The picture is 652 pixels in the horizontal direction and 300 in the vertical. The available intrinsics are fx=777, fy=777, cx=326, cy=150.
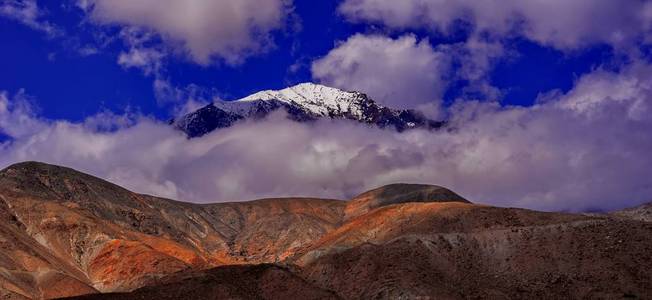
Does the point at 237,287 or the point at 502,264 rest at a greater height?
the point at 502,264

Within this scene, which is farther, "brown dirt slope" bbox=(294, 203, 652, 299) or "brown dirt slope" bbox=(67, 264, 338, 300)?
"brown dirt slope" bbox=(294, 203, 652, 299)

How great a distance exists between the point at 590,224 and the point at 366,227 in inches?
3176

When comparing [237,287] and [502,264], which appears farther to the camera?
[502,264]

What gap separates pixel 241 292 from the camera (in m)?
89.2

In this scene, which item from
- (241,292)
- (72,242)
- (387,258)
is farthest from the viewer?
(72,242)

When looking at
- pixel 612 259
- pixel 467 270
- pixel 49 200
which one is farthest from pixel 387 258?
pixel 49 200

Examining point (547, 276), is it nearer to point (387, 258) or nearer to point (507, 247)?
point (507, 247)

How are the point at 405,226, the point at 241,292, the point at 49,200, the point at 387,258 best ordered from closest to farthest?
the point at 241,292 < the point at 387,258 < the point at 405,226 < the point at 49,200

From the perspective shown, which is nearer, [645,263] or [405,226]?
[645,263]

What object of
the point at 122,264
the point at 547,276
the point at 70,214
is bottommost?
the point at 547,276

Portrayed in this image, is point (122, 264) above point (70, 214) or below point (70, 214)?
below

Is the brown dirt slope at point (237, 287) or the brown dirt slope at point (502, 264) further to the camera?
the brown dirt slope at point (502, 264)

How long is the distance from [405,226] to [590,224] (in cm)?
6247

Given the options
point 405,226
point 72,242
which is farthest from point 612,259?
point 72,242
